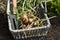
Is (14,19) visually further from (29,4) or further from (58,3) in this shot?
(58,3)

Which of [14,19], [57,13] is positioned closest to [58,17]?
[57,13]

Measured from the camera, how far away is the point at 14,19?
1.28 m

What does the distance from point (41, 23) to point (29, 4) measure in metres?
0.19

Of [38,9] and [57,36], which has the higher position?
[38,9]

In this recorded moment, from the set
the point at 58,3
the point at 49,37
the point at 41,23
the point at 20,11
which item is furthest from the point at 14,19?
the point at 58,3

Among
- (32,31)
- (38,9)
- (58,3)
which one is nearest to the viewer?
(32,31)

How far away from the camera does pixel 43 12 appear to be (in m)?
1.34

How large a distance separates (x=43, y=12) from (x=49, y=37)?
0.20 m

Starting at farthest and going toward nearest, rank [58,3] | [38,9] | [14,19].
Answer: [58,3] < [38,9] < [14,19]

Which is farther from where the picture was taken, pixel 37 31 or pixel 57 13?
pixel 57 13

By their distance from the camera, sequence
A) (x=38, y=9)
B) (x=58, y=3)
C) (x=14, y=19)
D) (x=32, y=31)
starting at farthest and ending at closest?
(x=58, y=3) < (x=38, y=9) < (x=14, y=19) < (x=32, y=31)

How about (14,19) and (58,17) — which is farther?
(58,17)

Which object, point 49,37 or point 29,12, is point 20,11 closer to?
point 29,12

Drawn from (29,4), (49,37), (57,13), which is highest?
(29,4)
